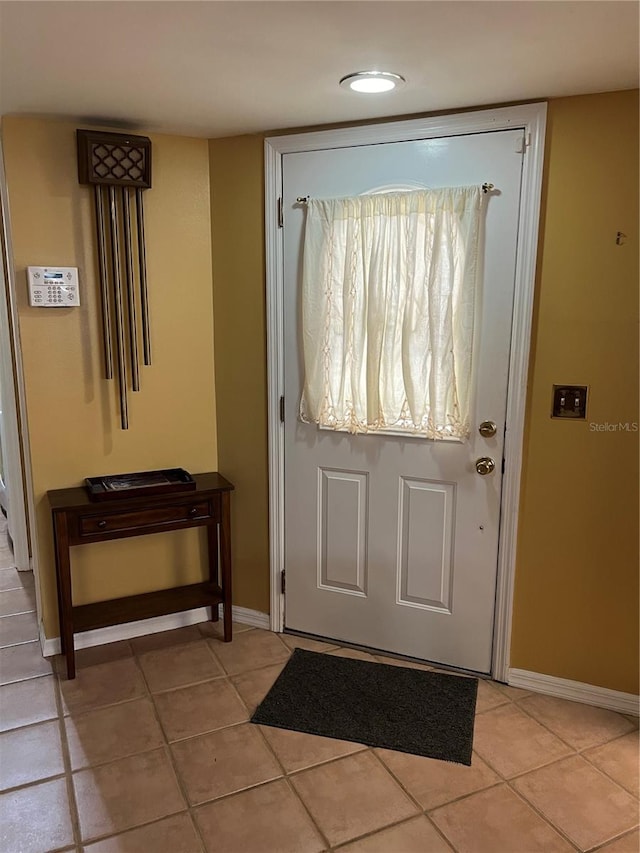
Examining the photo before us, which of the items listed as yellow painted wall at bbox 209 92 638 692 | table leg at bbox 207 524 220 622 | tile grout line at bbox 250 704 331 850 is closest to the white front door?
yellow painted wall at bbox 209 92 638 692

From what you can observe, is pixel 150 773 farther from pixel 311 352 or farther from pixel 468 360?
pixel 468 360

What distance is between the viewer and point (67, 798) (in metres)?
2.04

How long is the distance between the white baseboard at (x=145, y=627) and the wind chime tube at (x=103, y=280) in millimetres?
1138

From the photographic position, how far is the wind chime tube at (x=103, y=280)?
2.58 metres

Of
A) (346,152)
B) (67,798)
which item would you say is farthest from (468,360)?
(67,798)

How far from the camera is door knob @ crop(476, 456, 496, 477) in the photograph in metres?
2.51

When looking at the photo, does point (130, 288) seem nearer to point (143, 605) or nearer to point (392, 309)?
point (392, 309)

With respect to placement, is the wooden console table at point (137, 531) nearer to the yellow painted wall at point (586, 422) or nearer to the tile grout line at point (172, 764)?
the tile grout line at point (172, 764)

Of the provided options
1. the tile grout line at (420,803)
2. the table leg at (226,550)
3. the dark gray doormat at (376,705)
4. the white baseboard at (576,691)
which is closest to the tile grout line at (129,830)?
the dark gray doormat at (376,705)

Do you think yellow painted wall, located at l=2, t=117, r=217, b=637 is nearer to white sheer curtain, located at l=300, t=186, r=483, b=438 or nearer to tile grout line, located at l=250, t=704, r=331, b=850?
white sheer curtain, located at l=300, t=186, r=483, b=438

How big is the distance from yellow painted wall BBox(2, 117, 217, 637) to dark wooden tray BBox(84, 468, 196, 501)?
0.05m

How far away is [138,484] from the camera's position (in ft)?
9.05

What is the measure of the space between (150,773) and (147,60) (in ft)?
7.14

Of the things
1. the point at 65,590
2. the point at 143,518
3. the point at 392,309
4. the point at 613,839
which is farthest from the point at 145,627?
the point at 613,839
